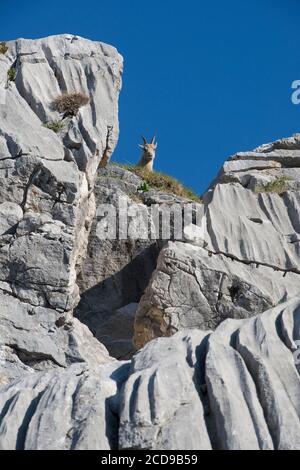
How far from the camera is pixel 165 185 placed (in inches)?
1348

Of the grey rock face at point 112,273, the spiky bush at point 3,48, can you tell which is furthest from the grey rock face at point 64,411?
the spiky bush at point 3,48

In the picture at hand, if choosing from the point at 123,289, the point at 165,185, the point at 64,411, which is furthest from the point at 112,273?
the point at 64,411

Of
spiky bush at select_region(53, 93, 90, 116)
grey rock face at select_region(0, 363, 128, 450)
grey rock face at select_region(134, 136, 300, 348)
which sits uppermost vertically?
spiky bush at select_region(53, 93, 90, 116)

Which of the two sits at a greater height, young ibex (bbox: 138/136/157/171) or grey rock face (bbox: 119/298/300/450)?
young ibex (bbox: 138/136/157/171)

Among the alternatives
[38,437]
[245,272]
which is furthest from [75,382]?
[245,272]

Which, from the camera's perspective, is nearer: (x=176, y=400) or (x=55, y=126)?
(x=176, y=400)

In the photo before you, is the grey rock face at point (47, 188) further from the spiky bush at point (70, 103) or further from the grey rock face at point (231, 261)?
the grey rock face at point (231, 261)

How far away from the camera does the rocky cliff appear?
16.5 metres

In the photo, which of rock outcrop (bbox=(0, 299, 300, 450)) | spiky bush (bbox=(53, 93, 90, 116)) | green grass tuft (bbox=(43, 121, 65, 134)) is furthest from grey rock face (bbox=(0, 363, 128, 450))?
spiky bush (bbox=(53, 93, 90, 116))

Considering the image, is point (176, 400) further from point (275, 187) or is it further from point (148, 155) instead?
point (148, 155)

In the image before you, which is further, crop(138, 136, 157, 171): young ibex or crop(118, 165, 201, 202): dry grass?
crop(138, 136, 157, 171): young ibex

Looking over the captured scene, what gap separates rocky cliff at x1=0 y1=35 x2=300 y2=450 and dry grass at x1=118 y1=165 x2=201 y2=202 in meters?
0.52

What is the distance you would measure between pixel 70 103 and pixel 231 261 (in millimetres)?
5982

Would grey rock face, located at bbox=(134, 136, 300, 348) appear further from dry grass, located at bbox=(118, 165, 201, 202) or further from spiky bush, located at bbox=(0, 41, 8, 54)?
spiky bush, located at bbox=(0, 41, 8, 54)
